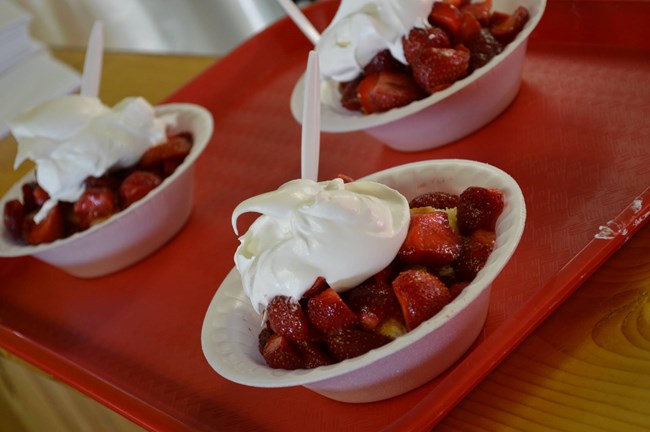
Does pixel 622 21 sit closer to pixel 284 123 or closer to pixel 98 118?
pixel 284 123

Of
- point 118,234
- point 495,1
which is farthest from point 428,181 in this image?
point 118,234

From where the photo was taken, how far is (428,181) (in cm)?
134

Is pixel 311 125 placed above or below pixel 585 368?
above

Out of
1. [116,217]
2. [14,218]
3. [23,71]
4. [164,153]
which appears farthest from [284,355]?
[23,71]

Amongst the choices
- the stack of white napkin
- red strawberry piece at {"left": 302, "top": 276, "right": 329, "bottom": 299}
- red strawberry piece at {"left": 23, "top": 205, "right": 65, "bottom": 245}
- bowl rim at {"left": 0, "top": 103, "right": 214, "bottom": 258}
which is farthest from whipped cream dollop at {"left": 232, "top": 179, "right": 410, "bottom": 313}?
the stack of white napkin

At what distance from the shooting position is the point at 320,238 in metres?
1.11

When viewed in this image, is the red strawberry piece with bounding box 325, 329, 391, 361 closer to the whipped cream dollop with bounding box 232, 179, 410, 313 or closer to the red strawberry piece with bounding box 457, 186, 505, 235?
the whipped cream dollop with bounding box 232, 179, 410, 313

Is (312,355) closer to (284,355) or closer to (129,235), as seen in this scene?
(284,355)

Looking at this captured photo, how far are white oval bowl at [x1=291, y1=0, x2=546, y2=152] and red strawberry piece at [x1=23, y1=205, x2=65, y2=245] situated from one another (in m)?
0.61

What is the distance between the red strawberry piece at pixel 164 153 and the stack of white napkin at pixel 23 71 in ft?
4.89

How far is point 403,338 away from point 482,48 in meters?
0.81

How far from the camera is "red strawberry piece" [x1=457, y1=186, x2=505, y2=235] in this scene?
1.17 metres

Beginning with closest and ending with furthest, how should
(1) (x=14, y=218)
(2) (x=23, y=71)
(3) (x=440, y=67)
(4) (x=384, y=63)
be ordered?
(3) (x=440, y=67) < (4) (x=384, y=63) < (1) (x=14, y=218) < (2) (x=23, y=71)

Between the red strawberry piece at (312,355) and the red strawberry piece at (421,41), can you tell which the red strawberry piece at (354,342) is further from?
the red strawberry piece at (421,41)
